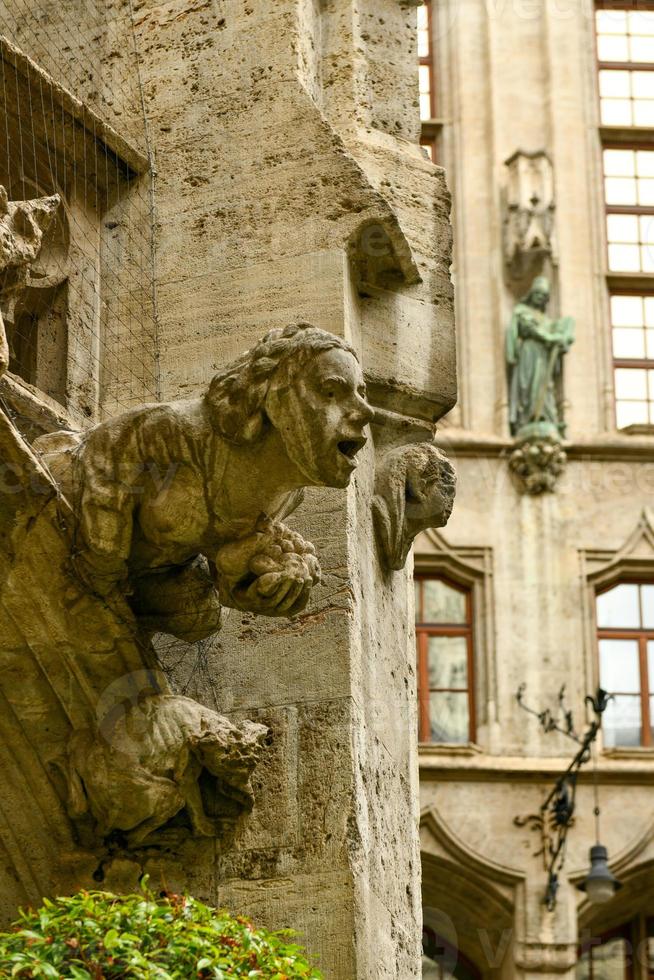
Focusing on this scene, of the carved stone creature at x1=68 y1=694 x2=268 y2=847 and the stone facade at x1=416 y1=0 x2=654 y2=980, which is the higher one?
the stone facade at x1=416 y1=0 x2=654 y2=980

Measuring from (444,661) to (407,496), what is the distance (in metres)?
18.0

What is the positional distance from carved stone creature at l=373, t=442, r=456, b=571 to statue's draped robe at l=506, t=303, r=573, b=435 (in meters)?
18.7

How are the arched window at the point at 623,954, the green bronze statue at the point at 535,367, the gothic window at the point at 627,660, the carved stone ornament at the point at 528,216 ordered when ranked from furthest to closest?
the carved stone ornament at the point at 528,216, the green bronze statue at the point at 535,367, the gothic window at the point at 627,660, the arched window at the point at 623,954

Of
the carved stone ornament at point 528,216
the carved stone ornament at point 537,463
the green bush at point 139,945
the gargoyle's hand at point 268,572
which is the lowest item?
the green bush at point 139,945

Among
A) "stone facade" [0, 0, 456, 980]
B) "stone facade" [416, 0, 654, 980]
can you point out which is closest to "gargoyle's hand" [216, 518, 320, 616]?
"stone facade" [0, 0, 456, 980]

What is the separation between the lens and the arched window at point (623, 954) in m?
24.1

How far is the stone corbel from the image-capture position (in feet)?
22.1

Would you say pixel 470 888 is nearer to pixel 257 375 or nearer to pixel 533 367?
pixel 533 367

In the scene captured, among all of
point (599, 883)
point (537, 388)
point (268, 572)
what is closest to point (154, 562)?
point (268, 572)

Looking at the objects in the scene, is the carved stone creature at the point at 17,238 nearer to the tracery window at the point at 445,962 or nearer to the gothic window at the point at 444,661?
the gothic window at the point at 444,661

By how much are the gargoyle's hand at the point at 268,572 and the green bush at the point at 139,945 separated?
864 millimetres

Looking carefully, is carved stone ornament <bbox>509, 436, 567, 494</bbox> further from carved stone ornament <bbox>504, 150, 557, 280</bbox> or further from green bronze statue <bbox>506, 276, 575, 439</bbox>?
carved stone ornament <bbox>504, 150, 557, 280</bbox>

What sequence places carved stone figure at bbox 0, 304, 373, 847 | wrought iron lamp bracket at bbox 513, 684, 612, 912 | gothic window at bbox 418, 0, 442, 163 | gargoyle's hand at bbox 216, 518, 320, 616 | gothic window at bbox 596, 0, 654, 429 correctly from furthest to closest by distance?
1. gothic window at bbox 418, 0, 442, 163
2. gothic window at bbox 596, 0, 654, 429
3. wrought iron lamp bracket at bbox 513, 684, 612, 912
4. gargoyle's hand at bbox 216, 518, 320, 616
5. carved stone figure at bbox 0, 304, 373, 847

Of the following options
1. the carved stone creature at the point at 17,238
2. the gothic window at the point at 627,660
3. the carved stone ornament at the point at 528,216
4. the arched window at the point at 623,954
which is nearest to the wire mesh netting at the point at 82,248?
the carved stone creature at the point at 17,238
